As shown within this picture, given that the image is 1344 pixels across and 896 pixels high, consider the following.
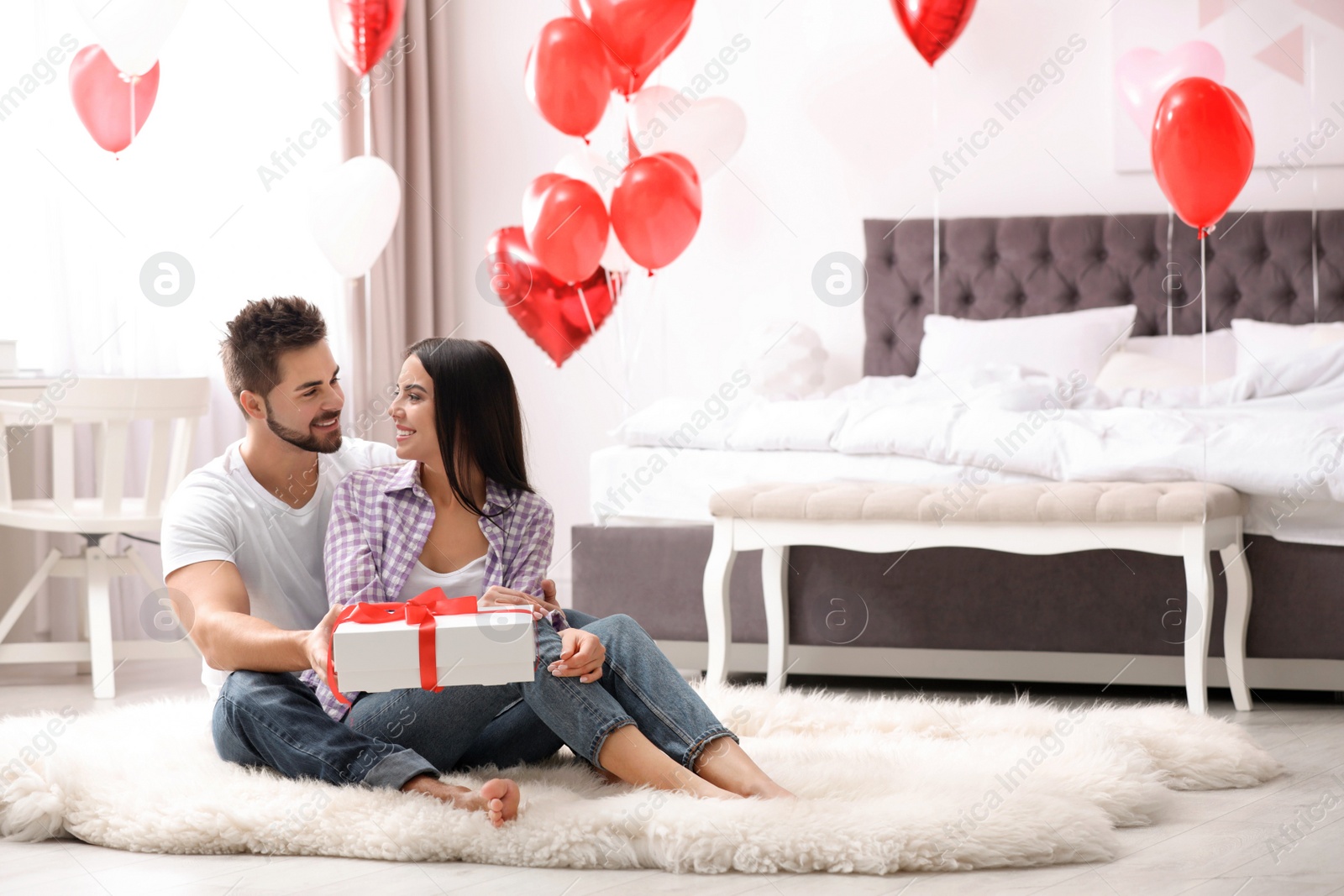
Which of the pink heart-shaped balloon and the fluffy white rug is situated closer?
the fluffy white rug

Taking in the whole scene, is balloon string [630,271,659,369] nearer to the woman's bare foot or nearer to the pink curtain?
the pink curtain

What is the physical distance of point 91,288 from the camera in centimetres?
349

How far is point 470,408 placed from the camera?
5.92 ft

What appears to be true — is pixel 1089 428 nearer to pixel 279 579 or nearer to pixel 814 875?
pixel 814 875

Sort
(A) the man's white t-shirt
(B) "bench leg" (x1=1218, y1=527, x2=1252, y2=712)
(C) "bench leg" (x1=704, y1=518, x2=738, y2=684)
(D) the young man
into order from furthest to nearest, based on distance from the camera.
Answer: (C) "bench leg" (x1=704, y1=518, x2=738, y2=684)
(B) "bench leg" (x1=1218, y1=527, x2=1252, y2=712)
(A) the man's white t-shirt
(D) the young man

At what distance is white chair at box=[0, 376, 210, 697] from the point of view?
296cm

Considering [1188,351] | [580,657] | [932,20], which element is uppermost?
[932,20]

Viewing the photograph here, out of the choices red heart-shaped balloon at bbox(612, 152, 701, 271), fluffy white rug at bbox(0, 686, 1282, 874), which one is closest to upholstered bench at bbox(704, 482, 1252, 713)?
fluffy white rug at bbox(0, 686, 1282, 874)

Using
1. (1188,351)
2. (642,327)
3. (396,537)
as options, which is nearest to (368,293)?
(642,327)

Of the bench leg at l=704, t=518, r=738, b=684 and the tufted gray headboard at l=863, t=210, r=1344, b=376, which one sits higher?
the tufted gray headboard at l=863, t=210, r=1344, b=376

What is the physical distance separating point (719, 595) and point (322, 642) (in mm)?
1298

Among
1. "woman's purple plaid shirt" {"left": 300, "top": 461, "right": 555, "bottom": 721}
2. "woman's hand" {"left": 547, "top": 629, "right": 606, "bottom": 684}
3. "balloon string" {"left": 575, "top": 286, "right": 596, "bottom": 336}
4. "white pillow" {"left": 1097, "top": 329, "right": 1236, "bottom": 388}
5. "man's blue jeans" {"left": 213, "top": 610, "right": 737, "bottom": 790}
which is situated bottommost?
"man's blue jeans" {"left": 213, "top": 610, "right": 737, "bottom": 790}

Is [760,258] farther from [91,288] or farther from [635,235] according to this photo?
[91,288]

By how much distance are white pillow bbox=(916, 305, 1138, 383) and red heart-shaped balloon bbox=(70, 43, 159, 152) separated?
2218 mm
